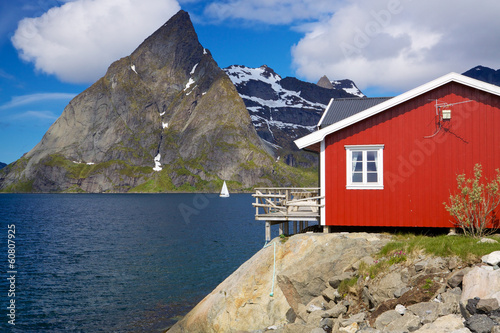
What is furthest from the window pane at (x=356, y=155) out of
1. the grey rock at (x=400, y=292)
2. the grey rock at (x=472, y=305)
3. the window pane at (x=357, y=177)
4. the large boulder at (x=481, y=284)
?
the grey rock at (x=472, y=305)

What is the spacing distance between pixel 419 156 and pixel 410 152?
0.46m

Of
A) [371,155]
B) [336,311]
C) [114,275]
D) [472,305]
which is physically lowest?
[114,275]

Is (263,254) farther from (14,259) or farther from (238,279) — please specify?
(14,259)

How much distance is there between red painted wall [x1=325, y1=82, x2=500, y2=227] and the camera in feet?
62.2

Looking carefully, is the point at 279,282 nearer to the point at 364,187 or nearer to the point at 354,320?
the point at 354,320

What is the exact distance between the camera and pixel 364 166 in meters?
20.0

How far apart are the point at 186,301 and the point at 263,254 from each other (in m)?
10.5

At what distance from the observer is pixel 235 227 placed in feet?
225

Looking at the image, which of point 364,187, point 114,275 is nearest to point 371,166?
point 364,187

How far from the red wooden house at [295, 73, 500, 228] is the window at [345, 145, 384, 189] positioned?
47 millimetres

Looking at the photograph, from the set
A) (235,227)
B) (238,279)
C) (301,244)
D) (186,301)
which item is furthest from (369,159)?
(235,227)

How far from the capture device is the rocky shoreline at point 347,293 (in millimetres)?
10516

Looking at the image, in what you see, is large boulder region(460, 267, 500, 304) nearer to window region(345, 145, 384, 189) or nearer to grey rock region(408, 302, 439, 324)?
grey rock region(408, 302, 439, 324)

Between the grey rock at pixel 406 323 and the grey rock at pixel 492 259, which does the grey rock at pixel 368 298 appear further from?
the grey rock at pixel 492 259
